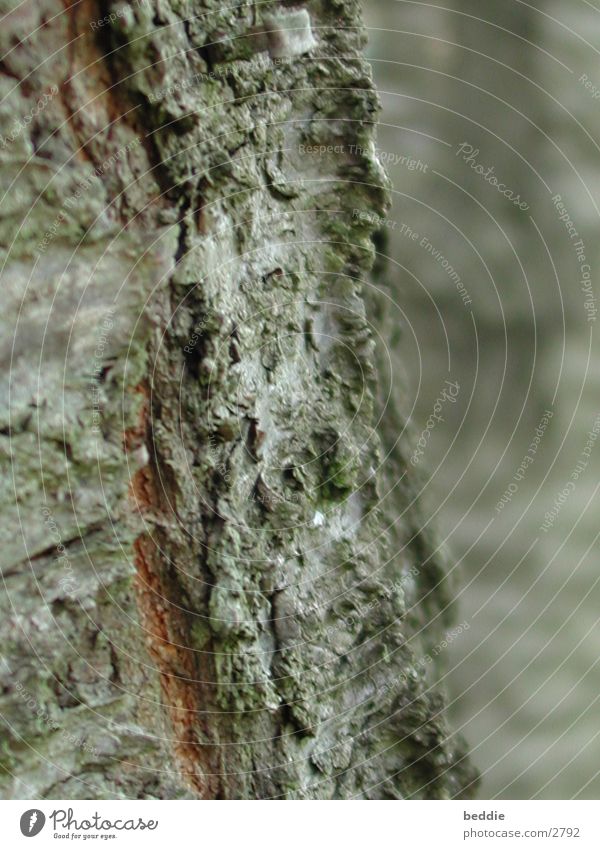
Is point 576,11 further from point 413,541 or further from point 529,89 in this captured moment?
point 413,541

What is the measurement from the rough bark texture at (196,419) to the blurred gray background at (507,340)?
44mm

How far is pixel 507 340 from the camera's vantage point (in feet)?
1.84

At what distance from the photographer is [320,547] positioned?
51 centimetres

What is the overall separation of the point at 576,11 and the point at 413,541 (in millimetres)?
399

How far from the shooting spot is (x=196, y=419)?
45cm

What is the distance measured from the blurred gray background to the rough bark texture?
0.04 metres

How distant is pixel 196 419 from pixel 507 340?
244 mm

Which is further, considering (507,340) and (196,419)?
(507,340)

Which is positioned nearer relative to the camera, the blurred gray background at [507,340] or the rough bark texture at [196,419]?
the rough bark texture at [196,419]

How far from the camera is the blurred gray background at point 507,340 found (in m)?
0.53

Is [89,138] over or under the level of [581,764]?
over

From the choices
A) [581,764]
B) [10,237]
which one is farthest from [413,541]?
[10,237]

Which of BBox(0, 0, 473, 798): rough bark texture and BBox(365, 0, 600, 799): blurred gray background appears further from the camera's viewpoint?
BBox(365, 0, 600, 799): blurred gray background

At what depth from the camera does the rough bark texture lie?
41 cm
